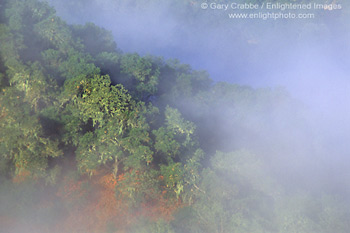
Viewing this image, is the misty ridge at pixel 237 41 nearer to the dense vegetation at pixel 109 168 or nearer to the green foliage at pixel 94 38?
the green foliage at pixel 94 38

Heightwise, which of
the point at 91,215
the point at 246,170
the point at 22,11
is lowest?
the point at 91,215

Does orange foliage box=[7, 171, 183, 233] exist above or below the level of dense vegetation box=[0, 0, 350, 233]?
below

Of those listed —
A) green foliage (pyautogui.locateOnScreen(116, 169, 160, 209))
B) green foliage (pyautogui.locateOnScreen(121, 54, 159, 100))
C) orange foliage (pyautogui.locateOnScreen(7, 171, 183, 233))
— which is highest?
green foliage (pyautogui.locateOnScreen(121, 54, 159, 100))

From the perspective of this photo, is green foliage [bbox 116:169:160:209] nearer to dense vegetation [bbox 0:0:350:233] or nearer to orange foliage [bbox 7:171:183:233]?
dense vegetation [bbox 0:0:350:233]

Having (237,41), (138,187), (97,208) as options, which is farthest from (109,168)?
(237,41)

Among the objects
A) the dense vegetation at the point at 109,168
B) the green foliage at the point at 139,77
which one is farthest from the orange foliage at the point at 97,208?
the green foliage at the point at 139,77

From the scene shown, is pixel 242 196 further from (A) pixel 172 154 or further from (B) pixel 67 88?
(B) pixel 67 88

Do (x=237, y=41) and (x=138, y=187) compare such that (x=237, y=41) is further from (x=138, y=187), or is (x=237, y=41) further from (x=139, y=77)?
(x=138, y=187)

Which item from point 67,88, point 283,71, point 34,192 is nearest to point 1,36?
point 67,88

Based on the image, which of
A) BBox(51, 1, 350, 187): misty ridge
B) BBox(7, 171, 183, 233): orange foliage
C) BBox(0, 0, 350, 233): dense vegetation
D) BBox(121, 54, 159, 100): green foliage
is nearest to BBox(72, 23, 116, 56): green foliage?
BBox(121, 54, 159, 100): green foliage
